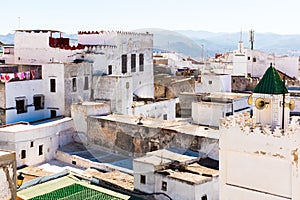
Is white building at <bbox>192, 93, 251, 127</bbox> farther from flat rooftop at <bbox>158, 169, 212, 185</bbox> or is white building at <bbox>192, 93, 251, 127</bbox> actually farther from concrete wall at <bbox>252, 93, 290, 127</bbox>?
concrete wall at <bbox>252, 93, 290, 127</bbox>

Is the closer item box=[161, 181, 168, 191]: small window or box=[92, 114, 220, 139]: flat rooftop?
box=[161, 181, 168, 191]: small window

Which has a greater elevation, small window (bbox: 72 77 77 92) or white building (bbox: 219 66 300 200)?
small window (bbox: 72 77 77 92)

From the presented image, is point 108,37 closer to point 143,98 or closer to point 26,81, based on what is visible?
point 143,98

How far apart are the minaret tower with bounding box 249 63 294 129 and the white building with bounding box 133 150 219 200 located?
14.0 feet

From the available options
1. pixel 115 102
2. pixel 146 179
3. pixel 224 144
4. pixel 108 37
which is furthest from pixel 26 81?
pixel 224 144

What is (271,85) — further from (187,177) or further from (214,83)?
(214,83)

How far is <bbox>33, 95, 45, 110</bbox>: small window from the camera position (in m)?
20.6

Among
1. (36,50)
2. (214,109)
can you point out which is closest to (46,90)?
(36,50)

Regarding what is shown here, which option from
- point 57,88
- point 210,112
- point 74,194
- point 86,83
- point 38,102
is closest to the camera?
point 74,194

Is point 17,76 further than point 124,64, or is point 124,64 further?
point 124,64

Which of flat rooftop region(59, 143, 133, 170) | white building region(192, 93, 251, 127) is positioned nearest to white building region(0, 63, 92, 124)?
flat rooftop region(59, 143, 133, 170)

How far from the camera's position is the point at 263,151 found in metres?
8.45

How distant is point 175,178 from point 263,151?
15.6ft

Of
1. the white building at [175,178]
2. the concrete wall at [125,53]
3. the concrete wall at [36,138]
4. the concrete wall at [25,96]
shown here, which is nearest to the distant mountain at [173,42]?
the concrete wall at [125,53]
